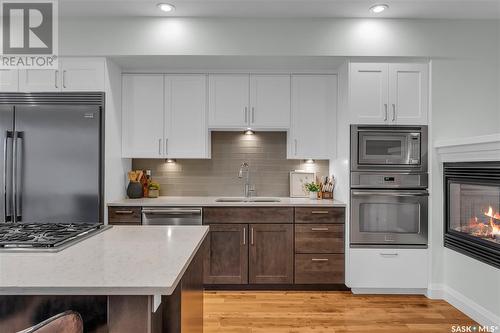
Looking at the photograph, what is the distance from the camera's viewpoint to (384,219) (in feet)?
10.7

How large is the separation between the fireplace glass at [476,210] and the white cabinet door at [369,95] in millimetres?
952

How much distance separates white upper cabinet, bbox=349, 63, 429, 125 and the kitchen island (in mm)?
2331

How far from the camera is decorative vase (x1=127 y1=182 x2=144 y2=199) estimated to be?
3.65m

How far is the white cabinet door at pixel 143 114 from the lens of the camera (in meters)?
3.61

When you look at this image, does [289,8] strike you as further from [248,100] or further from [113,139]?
[113,139]

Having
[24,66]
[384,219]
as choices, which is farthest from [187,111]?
[384,219]

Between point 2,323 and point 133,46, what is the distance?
2.66m

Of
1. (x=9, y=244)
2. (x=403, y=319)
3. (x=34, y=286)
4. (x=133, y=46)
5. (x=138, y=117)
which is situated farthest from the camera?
(x=138, y=117)

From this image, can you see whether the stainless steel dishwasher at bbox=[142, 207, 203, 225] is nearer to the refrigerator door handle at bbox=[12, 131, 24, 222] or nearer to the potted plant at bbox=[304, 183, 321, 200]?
the refrigerator door handle at bbox=[12, 131, 24, 222]

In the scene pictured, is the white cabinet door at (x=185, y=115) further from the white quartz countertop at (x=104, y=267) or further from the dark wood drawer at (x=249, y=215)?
the white quartz countertop at (x=104, y=267)

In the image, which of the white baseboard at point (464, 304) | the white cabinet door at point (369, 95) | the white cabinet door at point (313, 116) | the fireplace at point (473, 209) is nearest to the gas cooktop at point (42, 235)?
the white cabinet door at point (313, 116)

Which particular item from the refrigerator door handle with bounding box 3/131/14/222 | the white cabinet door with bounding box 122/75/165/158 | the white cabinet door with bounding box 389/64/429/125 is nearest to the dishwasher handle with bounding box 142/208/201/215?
the white cabinet door with bounding box 122/75/165/158

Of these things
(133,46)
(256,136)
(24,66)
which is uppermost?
(133,46)

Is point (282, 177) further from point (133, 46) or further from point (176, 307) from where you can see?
point (176, 307)
